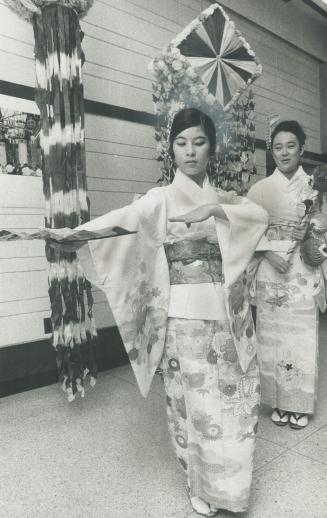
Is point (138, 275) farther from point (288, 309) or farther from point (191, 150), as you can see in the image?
point (288, 309)

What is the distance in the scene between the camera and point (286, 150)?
2.42 m

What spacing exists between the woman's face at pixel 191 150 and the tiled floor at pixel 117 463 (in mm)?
1370

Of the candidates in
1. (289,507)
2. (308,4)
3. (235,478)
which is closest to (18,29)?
(235,478)

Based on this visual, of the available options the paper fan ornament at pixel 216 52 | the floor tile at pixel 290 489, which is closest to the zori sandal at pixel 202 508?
the floor tile at pixel 290 489

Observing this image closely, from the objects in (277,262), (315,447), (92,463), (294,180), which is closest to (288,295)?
(277,262)

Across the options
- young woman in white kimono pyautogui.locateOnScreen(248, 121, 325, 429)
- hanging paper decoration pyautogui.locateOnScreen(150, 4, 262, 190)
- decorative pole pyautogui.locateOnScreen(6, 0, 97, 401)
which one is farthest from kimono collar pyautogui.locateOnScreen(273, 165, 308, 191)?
decorative pole pyautogui.locateOnScreen(6, 0, 97, 401)

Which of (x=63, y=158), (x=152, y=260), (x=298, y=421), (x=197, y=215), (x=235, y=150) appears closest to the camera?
Answer: (x=197, y=215)

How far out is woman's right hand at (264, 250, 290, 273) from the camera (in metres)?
2.42

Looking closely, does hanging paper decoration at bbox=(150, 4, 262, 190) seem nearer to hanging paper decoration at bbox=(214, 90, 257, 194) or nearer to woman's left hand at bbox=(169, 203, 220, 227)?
hanging paper decoration at bbox=(214, 90, 257, 194)

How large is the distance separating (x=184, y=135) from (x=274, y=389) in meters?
1.66

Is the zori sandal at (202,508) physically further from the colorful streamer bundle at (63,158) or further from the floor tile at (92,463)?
the colorful streamer bundle at (63,158)

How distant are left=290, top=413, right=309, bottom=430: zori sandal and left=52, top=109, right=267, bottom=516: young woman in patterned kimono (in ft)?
2.78

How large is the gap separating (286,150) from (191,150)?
102 centimetres

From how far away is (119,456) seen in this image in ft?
6.83
